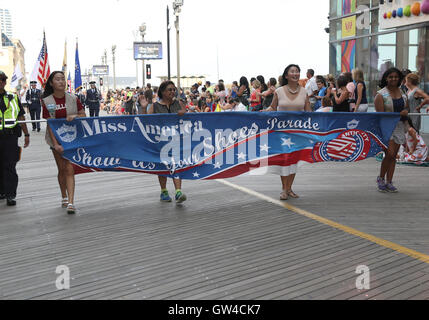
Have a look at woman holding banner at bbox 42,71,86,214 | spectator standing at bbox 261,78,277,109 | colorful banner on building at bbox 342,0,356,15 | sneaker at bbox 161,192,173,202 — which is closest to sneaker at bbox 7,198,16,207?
woman holding banner at bbox 42,71,86,214

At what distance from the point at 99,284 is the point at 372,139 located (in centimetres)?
487

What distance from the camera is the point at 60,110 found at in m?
7.18

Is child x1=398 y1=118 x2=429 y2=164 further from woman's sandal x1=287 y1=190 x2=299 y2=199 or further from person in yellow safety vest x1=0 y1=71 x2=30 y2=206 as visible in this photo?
person in yellow safety vest x1=0 y1=71 x2=30 y2=206

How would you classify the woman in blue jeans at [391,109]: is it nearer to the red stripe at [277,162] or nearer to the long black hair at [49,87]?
the red stripe at [277,162]

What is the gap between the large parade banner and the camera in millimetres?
7211

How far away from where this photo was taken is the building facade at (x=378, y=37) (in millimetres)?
16875

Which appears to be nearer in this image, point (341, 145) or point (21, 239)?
point (21, 239)

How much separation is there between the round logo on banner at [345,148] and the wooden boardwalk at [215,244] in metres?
0.54

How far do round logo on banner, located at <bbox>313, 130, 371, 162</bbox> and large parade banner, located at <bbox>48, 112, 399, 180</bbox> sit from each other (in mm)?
14

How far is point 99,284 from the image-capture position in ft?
14.2

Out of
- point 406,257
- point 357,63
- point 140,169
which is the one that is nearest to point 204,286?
point 406,257
